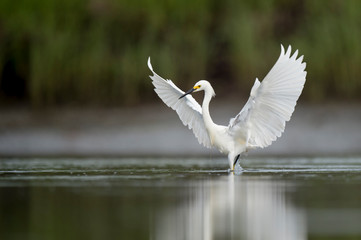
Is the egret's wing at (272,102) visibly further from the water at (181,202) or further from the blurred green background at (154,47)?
the blurred green background at (154,47)

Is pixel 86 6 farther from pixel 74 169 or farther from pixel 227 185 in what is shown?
pixel 227 185

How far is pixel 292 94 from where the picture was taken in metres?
10.5

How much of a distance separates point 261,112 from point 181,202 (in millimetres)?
3473

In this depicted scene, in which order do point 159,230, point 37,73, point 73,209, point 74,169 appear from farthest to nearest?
1. point 37,73
2. point 74,169
3. point 73,209
4. point 159,230

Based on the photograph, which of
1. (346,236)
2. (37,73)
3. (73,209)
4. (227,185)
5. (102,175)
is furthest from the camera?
(37,73)

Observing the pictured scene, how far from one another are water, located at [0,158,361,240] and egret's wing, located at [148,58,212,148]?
2.17ft

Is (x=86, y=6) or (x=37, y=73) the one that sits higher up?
(x=86, y=6)

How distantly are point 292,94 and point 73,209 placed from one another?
416cm

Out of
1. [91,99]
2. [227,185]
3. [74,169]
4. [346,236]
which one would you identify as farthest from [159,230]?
[91,99]

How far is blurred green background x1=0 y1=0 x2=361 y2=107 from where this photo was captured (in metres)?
17.3

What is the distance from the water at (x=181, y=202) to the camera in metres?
5.96

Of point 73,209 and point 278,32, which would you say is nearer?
point 73,209

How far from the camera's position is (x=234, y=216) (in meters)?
6.59

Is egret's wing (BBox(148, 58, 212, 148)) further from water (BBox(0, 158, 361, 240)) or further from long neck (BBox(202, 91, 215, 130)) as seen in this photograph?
water (BBox(0, 158, 361, 240))
